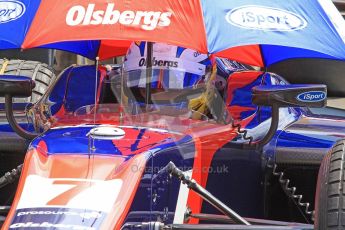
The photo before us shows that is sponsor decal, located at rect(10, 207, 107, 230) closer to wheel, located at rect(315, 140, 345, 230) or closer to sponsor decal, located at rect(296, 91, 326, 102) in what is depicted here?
wheel, located at rect(315, 140, 345, 230)

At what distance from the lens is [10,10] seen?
434cm

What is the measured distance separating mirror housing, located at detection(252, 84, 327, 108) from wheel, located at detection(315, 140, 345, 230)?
31 cm

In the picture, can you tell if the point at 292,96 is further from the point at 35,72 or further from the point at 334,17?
the point at 35,72

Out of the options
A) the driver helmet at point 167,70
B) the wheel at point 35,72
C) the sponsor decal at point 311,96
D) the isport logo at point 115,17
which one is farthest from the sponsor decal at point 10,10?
the wheel at point 35,72

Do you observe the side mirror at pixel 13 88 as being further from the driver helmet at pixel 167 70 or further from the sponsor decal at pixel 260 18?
the sponsor decal at pixel 260 18

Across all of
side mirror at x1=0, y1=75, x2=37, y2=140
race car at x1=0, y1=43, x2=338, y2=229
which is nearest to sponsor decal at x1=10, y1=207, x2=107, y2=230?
race car at x1=0, y1=43, x2=338, y2=229

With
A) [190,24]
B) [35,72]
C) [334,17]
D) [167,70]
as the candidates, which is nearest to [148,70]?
[167,70]

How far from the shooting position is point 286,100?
4.08 m

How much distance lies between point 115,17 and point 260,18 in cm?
69

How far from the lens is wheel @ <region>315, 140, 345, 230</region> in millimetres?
3574

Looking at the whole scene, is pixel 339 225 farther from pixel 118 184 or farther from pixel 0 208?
pixel 0 208

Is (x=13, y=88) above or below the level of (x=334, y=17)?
below

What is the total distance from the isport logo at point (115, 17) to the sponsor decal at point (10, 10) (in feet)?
1.39

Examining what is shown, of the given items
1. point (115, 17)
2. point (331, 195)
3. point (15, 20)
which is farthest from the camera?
point (15, 20)
